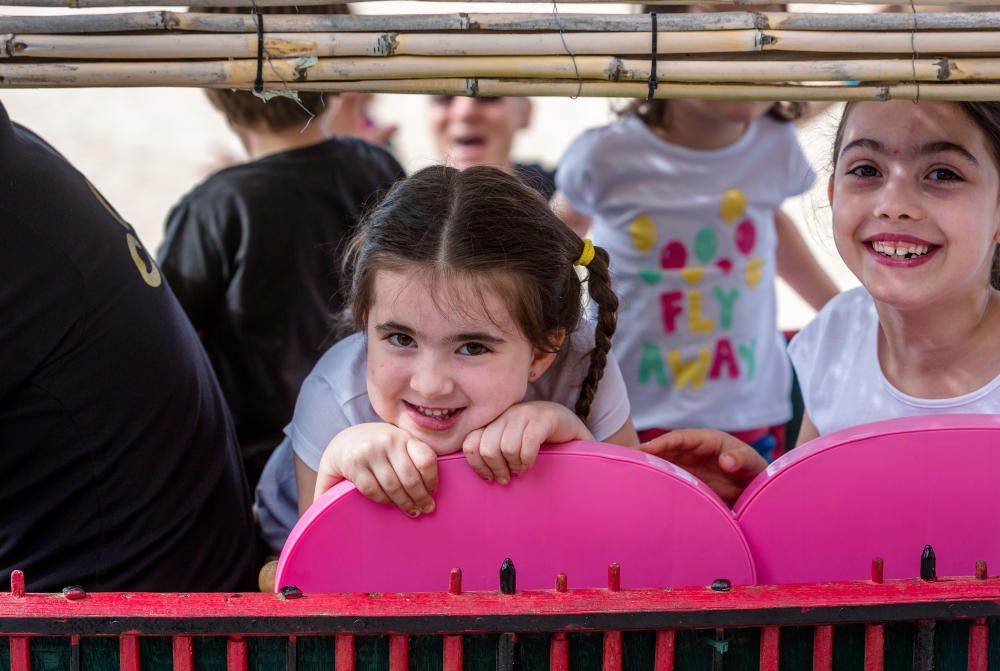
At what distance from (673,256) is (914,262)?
120 cm

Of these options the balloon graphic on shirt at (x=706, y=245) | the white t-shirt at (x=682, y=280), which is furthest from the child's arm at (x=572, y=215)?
the balloon graphic on shirt at (x=706, y=245)

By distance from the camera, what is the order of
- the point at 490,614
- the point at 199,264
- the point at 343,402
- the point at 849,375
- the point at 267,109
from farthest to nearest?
the point at 267,109, the point at 199,264, the point at 849,375, the point at 343,402, the point at 490,614

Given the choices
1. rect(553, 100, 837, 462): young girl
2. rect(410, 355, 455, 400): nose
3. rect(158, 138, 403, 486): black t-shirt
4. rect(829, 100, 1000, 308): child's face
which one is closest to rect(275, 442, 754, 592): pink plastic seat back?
rect(410, 355, 455, 400): nose

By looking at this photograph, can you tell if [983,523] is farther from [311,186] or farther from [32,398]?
[311,186]

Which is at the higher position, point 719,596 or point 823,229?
point 823,229

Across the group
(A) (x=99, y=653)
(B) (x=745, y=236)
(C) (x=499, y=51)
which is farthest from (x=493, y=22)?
(B) (x=745, y=236)

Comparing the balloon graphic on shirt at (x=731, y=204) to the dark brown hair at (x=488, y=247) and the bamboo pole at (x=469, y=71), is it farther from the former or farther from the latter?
the bamboo pole at (x=469, y=71)

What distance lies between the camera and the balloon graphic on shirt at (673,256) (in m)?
2.86

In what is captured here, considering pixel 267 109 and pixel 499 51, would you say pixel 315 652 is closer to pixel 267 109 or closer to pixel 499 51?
pixel 499 51

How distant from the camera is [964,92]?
138 cm

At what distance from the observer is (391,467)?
137cm

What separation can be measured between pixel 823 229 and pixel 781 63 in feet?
2.77

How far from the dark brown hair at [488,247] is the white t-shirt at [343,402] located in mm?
60

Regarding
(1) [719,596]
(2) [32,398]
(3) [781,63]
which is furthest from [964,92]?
(2) [32,398]
